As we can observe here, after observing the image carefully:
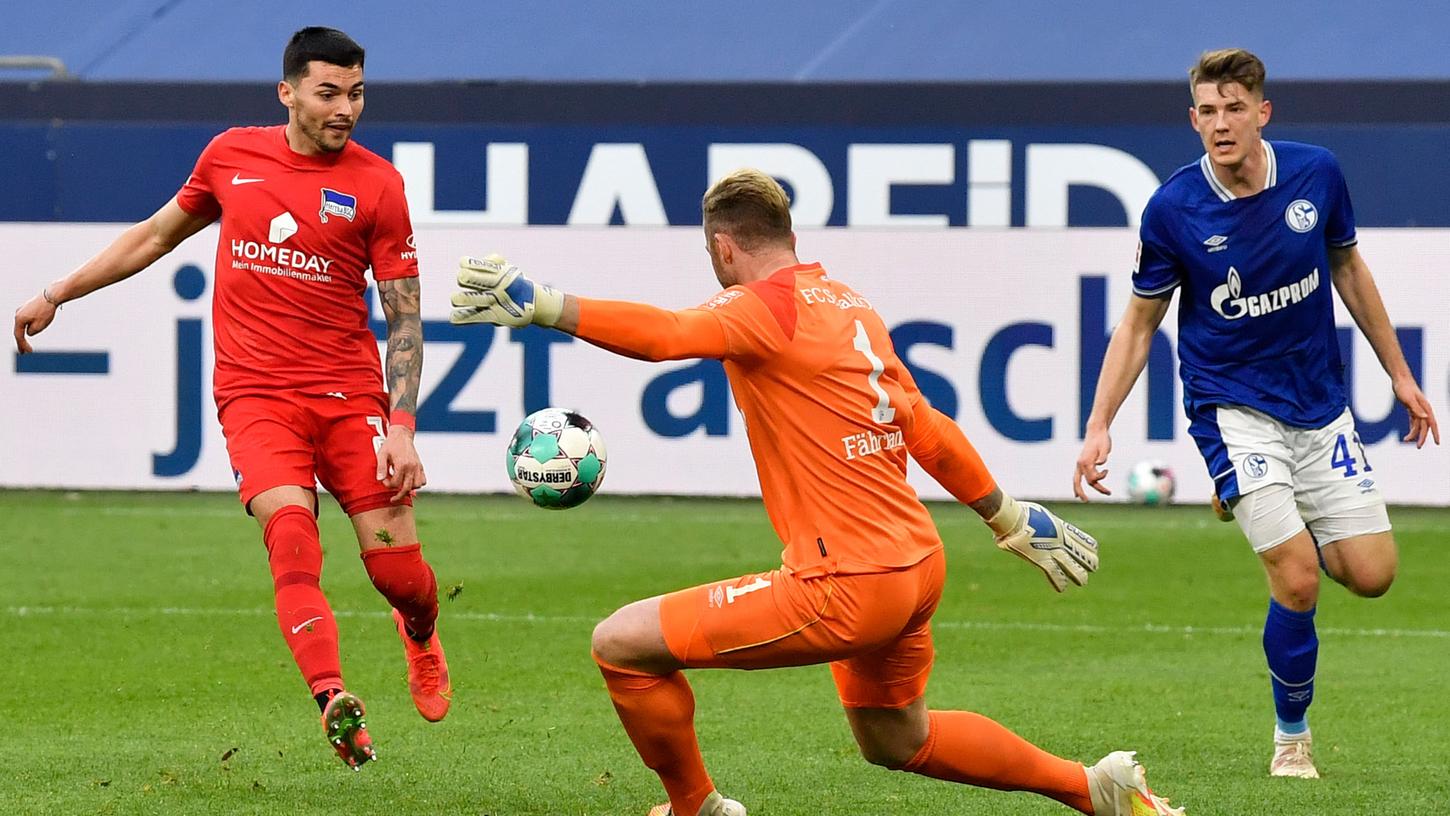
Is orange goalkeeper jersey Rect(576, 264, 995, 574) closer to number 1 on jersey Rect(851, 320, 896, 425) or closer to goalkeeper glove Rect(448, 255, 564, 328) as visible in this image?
number 1 on jersey Rect(851, 320, 896, 425)

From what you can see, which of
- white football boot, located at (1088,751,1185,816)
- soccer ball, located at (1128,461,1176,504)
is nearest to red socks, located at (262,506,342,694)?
white football boot, located at (1088,751,1185,816)

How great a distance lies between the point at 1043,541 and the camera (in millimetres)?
5492

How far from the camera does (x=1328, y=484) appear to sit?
21.4 feet

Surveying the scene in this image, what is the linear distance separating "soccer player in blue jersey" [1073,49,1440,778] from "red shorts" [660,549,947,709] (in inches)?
63.0

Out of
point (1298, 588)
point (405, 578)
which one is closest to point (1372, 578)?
point (1298, 588)

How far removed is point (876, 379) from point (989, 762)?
3.51ft

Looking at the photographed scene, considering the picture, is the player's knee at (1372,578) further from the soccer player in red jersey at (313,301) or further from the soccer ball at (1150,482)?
the soccer ball at (1150,482)

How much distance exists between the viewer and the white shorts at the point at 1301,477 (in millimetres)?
6449

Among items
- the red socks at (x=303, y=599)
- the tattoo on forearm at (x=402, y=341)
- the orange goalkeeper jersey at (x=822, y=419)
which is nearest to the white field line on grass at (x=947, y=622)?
the tattoo on forearm at (x=402, y=341)

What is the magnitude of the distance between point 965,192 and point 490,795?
9687mm

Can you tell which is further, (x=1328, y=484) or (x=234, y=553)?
(x=234, y=553)

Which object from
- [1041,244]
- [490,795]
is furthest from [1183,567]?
[490,795]

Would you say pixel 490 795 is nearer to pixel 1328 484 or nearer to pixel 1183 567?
pixel 1328 484

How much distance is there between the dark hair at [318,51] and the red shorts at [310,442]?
1020 millimetres
